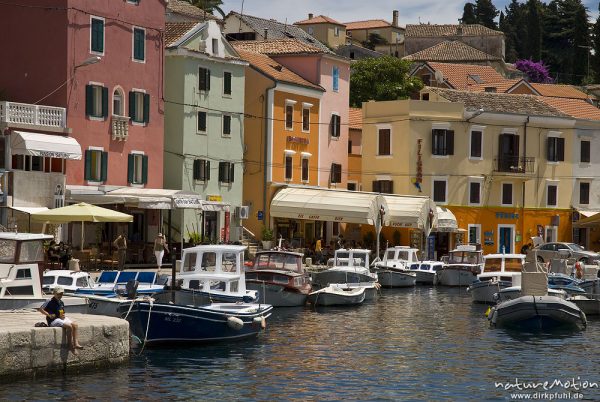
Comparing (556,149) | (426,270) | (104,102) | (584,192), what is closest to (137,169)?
(104,102)

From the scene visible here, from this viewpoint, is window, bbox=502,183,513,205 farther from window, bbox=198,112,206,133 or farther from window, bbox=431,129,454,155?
window, bbox=198,112,206,133

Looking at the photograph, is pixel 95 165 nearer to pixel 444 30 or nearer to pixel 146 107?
pixel 146 107

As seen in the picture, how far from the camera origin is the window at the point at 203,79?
69.2 meters

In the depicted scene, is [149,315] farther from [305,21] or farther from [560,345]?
[305,21]

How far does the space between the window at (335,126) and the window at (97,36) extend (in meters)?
23.1

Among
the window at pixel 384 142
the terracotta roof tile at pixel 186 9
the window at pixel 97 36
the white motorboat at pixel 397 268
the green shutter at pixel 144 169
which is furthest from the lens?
the terracotta roof tile at pixel 186 9

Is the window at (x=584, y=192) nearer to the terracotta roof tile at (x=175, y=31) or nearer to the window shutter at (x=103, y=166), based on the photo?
the terracotta roof tile at (x=175, y=31)

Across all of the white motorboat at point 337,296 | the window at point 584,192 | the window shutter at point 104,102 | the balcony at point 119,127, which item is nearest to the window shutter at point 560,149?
the window at point 584,192

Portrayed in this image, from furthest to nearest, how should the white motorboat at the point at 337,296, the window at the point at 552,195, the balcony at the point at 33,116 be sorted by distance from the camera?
the window at the point at 552,195, the balcony at the point at 33,116, the white motorboat at the point at 337,296

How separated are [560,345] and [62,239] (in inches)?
1040

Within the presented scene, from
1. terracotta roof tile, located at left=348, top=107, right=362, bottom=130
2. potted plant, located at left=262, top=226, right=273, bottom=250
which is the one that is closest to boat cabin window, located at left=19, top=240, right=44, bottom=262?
potted plant, located at left=262, top=226, right=273, bottom=250

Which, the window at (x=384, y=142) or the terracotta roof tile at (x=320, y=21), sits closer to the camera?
the window at (x=384, y=142)

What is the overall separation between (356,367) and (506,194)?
51.3 metres

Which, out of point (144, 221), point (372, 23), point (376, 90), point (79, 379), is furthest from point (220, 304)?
point (372, 23)
